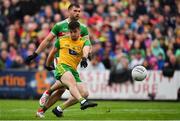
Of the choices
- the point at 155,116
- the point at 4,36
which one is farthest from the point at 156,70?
the point at 155,116

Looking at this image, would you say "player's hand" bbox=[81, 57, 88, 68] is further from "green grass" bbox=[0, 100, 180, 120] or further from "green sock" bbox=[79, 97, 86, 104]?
"green grass" bbox=[0, 100, 180, 120]

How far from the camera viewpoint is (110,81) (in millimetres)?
25484

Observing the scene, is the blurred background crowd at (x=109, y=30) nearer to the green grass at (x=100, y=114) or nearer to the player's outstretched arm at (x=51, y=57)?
the green grass at (x=100, y=114)

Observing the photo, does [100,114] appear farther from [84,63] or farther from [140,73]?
[84,63]

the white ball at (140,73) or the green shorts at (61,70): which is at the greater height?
the green shorts at (61,70)

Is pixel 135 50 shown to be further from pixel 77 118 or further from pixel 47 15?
pixel 77 118

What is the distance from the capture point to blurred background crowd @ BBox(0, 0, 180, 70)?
2597cm

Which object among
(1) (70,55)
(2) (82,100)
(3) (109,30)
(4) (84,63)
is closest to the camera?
(2) (82,100)

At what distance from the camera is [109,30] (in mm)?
27438

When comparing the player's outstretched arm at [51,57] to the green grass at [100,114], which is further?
the player's outstretched arm at [51,57]

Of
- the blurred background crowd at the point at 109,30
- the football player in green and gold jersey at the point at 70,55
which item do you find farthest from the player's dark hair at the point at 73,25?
the blurred background crowd at the point at 109,30

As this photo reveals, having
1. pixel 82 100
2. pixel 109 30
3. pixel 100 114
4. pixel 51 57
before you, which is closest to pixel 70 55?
pixel 51 57

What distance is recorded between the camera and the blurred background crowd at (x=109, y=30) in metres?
26.0

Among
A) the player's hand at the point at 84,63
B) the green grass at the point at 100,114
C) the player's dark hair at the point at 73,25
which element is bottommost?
the green grass at the point at 100,114
